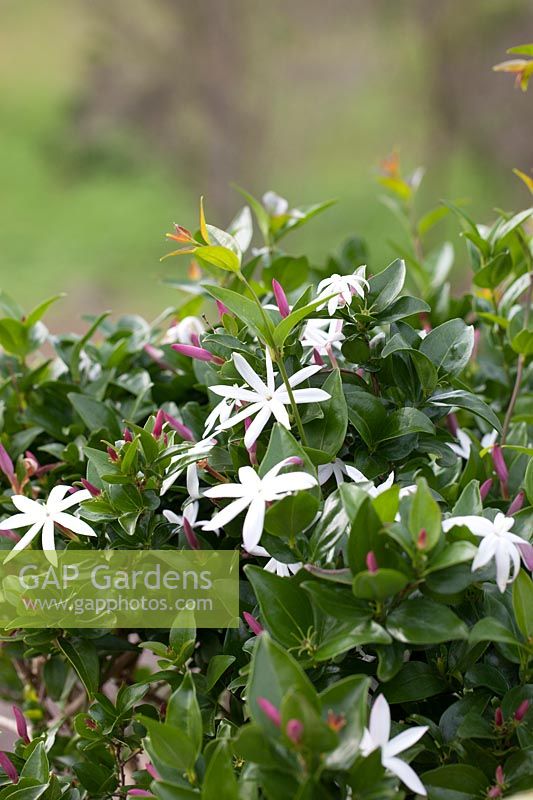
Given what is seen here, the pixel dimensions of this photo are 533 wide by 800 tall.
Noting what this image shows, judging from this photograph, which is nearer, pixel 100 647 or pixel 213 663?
pixel 213 663

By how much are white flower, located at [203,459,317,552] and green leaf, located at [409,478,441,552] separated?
0.05m

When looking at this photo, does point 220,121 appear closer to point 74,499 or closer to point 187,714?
point 74,499

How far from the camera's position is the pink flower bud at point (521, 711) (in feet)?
1.50

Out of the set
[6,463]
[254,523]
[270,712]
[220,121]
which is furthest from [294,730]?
[220,121]

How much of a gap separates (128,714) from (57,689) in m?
0.16

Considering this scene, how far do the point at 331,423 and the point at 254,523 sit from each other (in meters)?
0.10

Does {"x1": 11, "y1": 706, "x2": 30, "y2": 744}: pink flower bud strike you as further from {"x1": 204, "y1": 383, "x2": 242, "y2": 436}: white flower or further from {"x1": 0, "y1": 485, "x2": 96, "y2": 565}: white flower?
{"x1": 204, "y1": 383, "x2": 242, "y2": 436}: white flower

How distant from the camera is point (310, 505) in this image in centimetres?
45

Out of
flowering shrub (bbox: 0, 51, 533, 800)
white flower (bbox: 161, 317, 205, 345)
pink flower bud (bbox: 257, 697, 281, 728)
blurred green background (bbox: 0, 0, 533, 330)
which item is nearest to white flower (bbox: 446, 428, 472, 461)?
flowering shrub (bbox: 0, 51, 533, 800)

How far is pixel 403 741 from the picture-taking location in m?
0.42

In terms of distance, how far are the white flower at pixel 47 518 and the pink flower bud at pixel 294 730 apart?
217 millimetres

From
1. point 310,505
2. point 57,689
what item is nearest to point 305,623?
point 310,505

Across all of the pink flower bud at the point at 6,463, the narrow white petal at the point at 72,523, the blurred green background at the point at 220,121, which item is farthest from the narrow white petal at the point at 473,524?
the blurred green background at the point at 220,121

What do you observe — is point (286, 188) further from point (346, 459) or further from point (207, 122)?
point (346, 459)
